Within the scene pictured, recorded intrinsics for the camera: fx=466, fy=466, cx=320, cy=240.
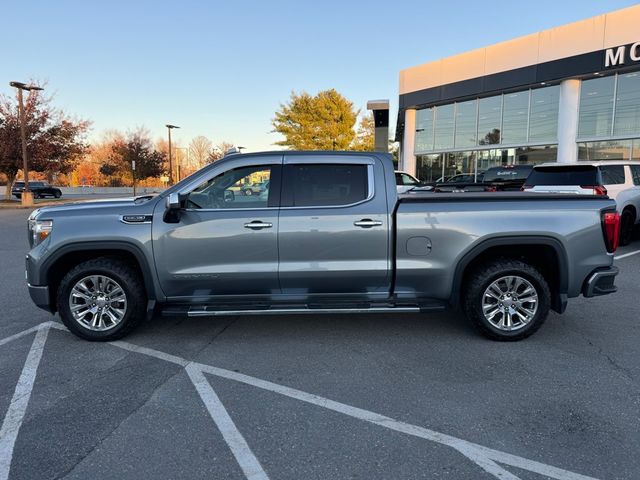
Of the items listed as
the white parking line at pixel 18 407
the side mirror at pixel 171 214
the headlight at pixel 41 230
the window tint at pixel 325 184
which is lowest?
the white parking line at pixel 18 407

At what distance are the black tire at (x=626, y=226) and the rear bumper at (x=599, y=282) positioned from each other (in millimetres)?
6739

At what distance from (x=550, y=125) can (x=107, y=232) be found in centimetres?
2073

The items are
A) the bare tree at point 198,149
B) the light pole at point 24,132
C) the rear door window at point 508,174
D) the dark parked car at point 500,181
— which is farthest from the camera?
the bare tree at point 198,149

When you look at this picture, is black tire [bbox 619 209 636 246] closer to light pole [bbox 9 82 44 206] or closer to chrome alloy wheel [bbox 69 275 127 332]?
chrome alloy wheel [bbox 69 275 127 332]

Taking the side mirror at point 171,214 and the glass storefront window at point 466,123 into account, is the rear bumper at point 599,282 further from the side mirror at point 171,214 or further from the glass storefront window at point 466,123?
the glass storefront window at point 466,123

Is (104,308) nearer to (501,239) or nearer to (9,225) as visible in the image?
(501,239)

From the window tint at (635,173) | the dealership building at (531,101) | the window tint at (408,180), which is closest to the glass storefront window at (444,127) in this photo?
the dealership building at (531,101)

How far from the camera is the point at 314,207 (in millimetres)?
4590

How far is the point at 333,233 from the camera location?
4.52 m

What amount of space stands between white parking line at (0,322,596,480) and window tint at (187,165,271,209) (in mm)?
1529

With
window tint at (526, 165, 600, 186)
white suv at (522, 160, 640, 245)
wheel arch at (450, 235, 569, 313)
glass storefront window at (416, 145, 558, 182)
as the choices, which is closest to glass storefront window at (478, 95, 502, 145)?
glass storefront window at (416, 145, 558, 182)

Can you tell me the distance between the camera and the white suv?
936 centimetres

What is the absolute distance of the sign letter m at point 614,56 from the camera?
1728 centimetres

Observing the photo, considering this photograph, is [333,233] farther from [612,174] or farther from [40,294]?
[612,174]
